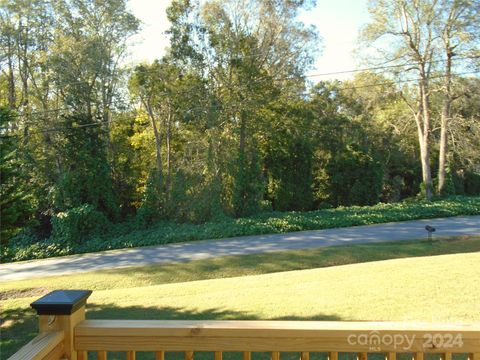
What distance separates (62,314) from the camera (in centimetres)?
204

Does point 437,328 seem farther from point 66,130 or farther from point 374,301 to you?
point 66,130

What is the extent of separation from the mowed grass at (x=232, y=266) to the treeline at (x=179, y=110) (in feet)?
25.7

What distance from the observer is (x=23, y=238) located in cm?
2030

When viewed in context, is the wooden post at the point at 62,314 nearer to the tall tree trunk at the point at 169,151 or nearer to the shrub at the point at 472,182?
the tall tree trunk at the point at 169,151

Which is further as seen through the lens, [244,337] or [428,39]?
[428,39]

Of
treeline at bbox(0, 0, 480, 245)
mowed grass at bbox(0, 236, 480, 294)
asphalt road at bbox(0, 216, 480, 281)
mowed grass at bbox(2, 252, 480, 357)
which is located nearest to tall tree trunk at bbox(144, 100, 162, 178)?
treeline at bbox(0, 0, 480, 245)

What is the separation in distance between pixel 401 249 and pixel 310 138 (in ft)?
49.5

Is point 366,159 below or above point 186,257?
above

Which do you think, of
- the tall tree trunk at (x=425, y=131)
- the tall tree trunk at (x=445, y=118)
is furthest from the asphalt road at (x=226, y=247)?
the tall tree trunk at (x=445, y=118)

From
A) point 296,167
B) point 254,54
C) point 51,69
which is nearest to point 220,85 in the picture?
point 254,54

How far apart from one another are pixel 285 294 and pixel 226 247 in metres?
8.66

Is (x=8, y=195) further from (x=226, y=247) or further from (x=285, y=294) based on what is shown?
(x=226, y=247)

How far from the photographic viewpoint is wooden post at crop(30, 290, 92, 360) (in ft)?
6.63

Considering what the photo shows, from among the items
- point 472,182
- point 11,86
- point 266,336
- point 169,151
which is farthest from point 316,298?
point 472,182
